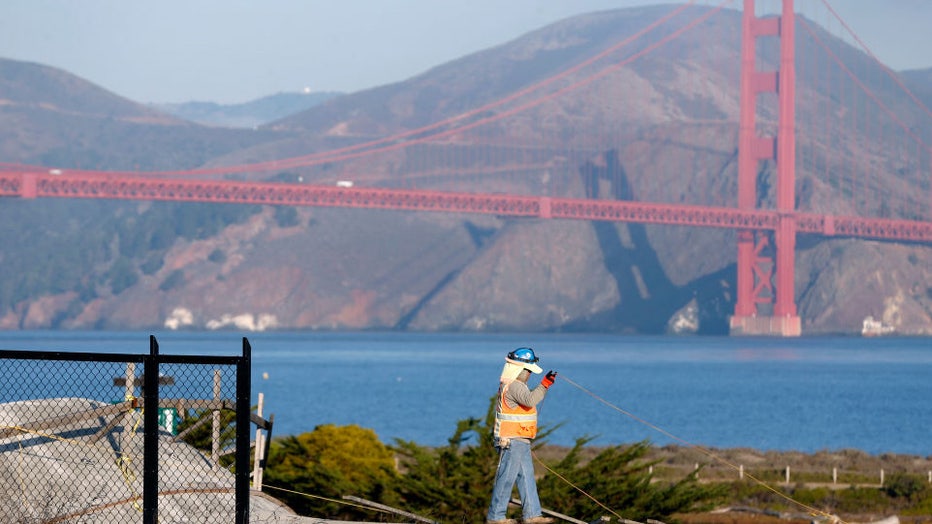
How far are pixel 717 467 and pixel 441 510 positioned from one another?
21.7 meters

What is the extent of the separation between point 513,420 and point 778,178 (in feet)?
396

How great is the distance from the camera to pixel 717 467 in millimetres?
36906

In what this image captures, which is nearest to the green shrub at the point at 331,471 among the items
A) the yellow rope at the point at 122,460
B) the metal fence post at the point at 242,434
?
the yellow rope at the point at 122,460

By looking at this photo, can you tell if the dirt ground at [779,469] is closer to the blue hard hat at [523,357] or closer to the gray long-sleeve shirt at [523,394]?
the blue hard hat at [523,357]

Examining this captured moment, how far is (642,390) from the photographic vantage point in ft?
290

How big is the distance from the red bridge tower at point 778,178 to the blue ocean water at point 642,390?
10.9ft

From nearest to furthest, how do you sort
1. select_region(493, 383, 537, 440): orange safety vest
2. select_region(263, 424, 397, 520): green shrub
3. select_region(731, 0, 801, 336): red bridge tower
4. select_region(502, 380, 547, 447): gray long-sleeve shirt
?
select_region(502, 380, 547, 447): gray long-sleeve shirt < select_region(493, 383, 537, 440): orange safety vest < select_region(263, 424, 397, 520): green shrub < select_region(731, 0, 801, 336): red bridge tower

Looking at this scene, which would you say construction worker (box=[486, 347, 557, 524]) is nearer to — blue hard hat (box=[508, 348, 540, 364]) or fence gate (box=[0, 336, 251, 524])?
blue hard hat (box=[508, 348, 540, 364])

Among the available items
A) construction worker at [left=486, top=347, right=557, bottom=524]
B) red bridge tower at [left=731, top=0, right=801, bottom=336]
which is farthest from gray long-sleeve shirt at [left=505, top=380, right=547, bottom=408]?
red bridge tower at [left=731, top=0, right=801, bottom=336]

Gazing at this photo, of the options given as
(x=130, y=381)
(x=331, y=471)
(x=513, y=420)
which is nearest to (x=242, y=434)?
(x=130, y=381)

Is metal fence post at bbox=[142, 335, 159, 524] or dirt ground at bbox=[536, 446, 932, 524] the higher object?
metal fence post at bbox=[142, 335, 159, 524]

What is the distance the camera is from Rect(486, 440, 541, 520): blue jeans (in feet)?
37.0

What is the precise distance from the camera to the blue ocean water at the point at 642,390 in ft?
203

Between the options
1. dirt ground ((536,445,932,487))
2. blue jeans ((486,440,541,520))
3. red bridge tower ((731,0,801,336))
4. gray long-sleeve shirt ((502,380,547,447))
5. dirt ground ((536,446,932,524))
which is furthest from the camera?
red bridge tower ((731,0,801,336))
